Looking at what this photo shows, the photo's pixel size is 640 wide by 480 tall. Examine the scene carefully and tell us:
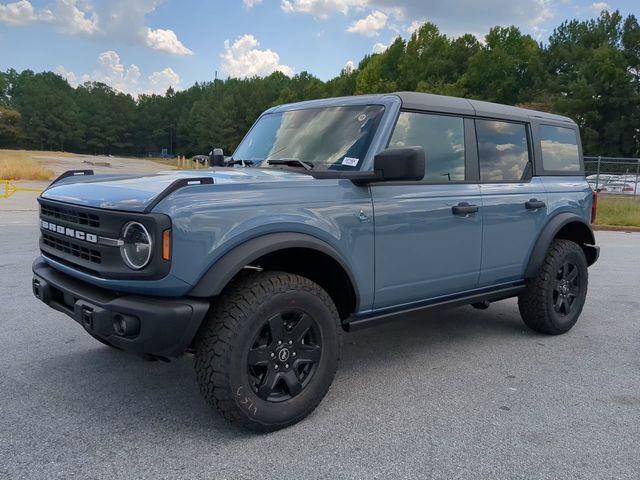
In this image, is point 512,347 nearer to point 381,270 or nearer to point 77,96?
point 381,270

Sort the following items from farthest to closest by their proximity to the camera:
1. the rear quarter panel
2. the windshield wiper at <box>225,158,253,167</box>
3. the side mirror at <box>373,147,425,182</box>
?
the rear quarter panel, the windshield wiper at <box>225,158,253,167</box>, the side mirror at <box>373,147,425,182</box>

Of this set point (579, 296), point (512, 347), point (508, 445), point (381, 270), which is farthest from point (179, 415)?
point (579, 296)

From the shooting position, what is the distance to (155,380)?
12.4 ft

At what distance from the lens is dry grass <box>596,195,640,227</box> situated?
1523 centimetres

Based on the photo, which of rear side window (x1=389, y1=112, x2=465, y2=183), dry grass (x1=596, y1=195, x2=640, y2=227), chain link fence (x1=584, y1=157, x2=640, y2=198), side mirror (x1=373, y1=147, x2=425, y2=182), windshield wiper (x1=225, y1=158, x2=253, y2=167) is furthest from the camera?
chain link fence (x1=584, y1=157, x2=640, y2=198)

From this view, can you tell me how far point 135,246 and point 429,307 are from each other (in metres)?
2.09

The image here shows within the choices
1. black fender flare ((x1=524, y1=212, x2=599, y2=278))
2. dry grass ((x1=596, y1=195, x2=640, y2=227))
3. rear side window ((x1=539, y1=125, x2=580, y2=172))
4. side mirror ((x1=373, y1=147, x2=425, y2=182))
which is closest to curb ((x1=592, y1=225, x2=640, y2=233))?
dry grass ((x1=596, y1=195, x2=640, y2=227))

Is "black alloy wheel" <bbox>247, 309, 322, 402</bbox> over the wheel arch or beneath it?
beneath

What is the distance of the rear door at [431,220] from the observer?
357cm

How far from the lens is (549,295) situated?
4762mm

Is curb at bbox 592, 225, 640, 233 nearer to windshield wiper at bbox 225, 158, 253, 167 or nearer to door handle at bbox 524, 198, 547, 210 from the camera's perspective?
door handle at bbox 524, 198, 547, 210

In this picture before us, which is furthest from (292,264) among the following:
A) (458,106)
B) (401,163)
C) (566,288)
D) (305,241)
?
(566,288)

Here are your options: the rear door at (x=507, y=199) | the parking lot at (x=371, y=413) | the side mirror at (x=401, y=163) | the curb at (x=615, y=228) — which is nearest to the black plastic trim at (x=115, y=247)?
the parking lot at (x=371, y=413)

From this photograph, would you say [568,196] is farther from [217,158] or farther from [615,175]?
[615,175]
